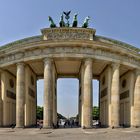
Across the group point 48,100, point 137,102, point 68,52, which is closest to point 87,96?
point 48,100

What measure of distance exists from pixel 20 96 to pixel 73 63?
13.3m

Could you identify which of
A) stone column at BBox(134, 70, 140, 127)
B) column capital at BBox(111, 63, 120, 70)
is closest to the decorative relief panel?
column capital at BBox(111, 63, 120, 70)

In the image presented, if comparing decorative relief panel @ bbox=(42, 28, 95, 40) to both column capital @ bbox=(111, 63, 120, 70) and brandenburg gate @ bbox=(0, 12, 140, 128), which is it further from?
column capital @ bbox=(111, 63, 120, 70)

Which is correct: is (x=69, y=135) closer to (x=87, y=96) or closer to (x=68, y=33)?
(x=87, y=96)

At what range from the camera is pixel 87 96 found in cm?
4672

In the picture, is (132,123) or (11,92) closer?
(132,123)

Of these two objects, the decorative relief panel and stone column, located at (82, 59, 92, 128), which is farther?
the decorative relief panel

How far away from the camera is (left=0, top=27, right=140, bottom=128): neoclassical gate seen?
47.2 metres

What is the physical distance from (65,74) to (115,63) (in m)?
19.9

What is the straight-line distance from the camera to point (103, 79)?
59.4 metres

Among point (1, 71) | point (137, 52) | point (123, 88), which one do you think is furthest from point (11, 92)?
point (137, 52)

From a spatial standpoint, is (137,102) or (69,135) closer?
(69,135)

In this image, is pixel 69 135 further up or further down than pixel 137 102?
further down

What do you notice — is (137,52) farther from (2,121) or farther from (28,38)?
(2,121)
